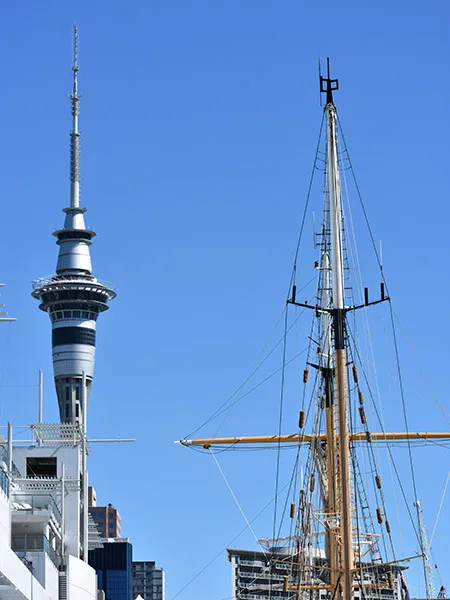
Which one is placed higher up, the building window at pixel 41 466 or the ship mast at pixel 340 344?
the building window at pixel 41 466

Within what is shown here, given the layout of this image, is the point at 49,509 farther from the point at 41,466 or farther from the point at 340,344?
the point at 340,344

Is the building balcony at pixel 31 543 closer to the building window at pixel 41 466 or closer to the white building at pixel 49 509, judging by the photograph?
the white building at pixel 49 509

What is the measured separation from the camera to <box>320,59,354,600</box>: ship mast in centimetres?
4897

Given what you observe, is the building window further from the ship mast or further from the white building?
the ship mast

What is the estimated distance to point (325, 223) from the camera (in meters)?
57.8

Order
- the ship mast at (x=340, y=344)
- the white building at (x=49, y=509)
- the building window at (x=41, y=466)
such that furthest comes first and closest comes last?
1. the building window at (x=41, y=466)
2. the white building at (x=49, y=509)
3. the ship mast at (x=340, y=344)

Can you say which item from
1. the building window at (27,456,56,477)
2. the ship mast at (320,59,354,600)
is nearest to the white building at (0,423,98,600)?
the building window at (27,456,56,477)

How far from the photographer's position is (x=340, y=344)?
166 ft

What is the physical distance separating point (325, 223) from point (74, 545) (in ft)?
170

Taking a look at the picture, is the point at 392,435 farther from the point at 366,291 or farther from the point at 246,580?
the point at 246,580

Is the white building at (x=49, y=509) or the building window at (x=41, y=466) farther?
the building window at (x=41, y=466)

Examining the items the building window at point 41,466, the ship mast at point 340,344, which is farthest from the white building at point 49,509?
the ship mast at point 340,344

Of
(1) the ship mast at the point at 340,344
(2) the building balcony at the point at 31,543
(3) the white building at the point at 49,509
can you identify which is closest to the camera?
(1) the ship mast at the point at 340,344

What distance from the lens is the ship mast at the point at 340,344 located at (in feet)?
161
